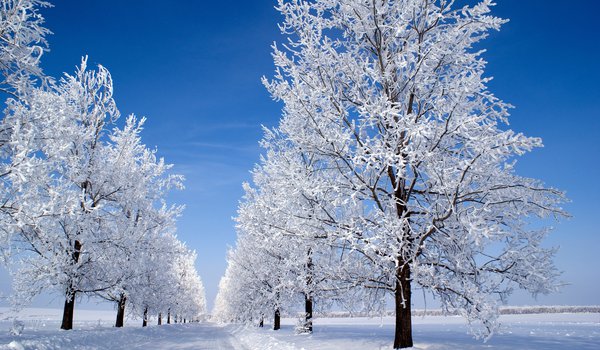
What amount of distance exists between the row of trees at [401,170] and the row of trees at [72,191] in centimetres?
476

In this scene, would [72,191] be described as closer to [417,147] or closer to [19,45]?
[19,45]

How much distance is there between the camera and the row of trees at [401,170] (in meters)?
6.24

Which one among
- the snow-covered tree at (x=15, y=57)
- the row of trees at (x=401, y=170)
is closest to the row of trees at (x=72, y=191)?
the snow-covered tree at (x=15, y=57)

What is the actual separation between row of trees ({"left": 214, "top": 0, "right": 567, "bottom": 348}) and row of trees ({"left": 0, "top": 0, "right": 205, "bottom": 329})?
4.76 metres

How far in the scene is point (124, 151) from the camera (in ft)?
53.8

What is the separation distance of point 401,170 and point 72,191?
9.93m

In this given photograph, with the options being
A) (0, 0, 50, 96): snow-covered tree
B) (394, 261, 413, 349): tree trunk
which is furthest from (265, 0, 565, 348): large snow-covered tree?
(0, 0, 50, 96): snow-covered tree

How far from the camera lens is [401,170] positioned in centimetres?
591

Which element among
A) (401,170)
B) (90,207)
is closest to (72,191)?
(90,207)

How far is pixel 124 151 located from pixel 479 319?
15524mm

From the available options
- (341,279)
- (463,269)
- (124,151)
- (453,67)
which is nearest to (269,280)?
(124,151)

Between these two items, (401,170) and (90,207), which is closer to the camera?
(401,170)

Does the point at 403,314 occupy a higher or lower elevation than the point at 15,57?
lower

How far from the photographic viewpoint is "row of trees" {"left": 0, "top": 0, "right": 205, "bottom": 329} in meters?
7.42
